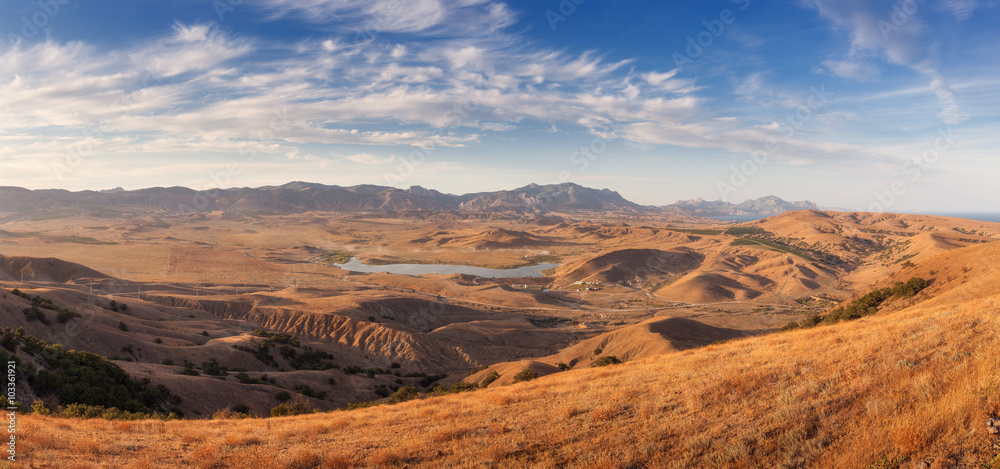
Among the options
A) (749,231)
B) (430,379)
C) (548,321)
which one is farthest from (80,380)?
(749,231)

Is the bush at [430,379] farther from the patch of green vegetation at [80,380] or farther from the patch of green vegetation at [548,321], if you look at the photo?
the patch of green vegetation at [548,321]

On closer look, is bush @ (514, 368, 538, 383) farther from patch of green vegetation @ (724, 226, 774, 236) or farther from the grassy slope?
patch of green vegetation @ (724, 226, 774, 236)

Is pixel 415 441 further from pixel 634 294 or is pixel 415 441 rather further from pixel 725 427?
pixel 634 294

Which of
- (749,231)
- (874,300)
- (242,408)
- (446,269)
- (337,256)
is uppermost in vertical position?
Result: (749,231)

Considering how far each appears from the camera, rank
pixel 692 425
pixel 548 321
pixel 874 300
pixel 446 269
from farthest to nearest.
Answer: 1. pixel 446 269
2. pixel 548 321
3. pixel 874 300
4. pixel 692 425

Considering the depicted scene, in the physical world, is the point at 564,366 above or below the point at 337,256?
below

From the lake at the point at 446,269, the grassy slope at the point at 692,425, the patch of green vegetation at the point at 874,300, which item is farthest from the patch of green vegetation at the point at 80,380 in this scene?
the lake at the point at 446,269

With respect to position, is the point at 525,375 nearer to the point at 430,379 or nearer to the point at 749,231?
the point at 430,379
